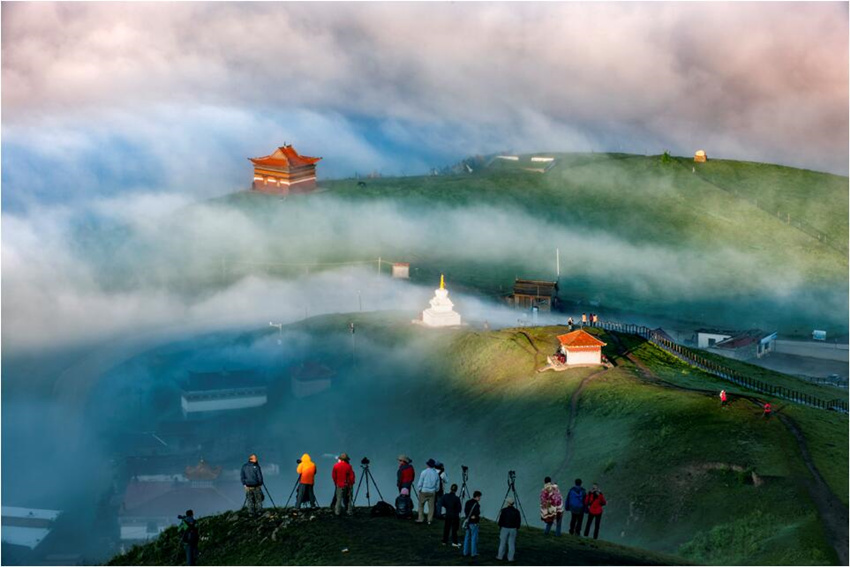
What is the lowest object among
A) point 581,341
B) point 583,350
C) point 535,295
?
point 583,350

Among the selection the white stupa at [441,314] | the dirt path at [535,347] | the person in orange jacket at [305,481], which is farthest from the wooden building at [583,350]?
the person in orange jacket at [305,481]

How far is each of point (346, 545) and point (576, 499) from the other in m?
7.83

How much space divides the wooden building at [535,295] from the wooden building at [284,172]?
1860 inches

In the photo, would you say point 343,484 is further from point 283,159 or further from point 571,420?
point 283,159

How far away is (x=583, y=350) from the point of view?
81688 mm

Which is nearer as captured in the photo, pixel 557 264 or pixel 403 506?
pixel 403 506

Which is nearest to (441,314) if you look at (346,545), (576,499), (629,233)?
(576,499)

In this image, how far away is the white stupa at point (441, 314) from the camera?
10475 centimetres

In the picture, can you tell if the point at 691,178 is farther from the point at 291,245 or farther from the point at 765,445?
the point at 765,445

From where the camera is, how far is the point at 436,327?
10438 cm

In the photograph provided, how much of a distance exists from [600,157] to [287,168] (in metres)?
52.5

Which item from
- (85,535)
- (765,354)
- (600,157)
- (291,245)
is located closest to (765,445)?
(85,535)

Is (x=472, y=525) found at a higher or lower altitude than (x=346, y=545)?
higher

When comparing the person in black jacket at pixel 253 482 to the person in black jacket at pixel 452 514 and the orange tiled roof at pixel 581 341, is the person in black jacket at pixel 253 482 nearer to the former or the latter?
the person in black jacket at pixel 452 514
